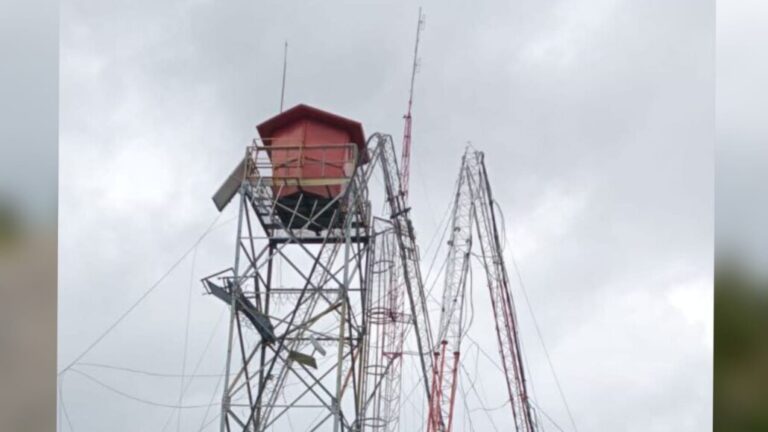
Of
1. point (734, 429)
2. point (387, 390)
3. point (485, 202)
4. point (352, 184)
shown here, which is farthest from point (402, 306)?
point (734, 429)

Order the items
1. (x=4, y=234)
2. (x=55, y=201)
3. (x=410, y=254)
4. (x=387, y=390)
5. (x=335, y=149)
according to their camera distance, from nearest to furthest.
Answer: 1. (x=4, y=234)
2. (x=55, y=201)
3. (x=335, y=149)
4. (x=410, y=254)
5. (x=387, y=390)

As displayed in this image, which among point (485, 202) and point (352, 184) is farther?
point (485, 202)

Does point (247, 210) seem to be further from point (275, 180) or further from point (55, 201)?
point (55, 201)

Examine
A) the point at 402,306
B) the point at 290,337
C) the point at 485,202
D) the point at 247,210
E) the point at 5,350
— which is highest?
the point at 485,202

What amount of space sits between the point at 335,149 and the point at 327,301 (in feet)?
21.5

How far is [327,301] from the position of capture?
128ft

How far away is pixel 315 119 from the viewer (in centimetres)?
4131

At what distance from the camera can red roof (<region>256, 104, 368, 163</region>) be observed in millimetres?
41000

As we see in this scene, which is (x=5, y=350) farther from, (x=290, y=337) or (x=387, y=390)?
(x=387, y=390)

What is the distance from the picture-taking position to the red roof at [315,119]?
41000 millimetres

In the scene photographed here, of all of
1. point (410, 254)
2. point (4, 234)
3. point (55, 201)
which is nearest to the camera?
point (4, 234)

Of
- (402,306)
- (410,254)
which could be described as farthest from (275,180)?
(402,306)

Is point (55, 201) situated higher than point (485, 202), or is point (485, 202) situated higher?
point (485, 202)

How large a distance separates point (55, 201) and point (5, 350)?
4.38 ft
